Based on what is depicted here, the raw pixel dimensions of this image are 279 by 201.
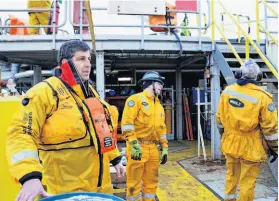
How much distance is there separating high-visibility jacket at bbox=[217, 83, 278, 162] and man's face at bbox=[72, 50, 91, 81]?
7.07ft

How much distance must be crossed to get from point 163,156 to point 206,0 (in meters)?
4.03

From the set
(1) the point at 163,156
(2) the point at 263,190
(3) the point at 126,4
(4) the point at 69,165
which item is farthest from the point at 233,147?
(3) the point at 126,4

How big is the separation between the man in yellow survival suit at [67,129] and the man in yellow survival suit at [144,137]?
1743mm

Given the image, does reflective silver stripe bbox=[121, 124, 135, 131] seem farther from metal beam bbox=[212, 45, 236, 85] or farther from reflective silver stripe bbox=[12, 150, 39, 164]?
metal beam bbox=[212, 45, 236, 85]

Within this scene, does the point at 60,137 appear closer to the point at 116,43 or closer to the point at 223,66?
the point at 116,43

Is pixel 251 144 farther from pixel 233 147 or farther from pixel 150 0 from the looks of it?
pixel 150 0

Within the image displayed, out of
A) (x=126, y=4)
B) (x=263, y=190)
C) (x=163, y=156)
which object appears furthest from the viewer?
(x=126, y=4)

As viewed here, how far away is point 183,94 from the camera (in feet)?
36.1

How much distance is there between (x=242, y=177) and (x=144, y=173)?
133cm

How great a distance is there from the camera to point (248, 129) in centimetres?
361

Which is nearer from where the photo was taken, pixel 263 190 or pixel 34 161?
pixel 34 161

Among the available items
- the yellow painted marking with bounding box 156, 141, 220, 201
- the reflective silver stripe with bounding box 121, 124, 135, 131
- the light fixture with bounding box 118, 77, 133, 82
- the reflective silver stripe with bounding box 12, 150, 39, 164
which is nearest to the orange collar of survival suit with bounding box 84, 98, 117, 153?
the reflective silver stripe with bounding box 12, 150, 39, 164

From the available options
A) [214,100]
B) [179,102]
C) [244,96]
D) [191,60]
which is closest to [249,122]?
[244,96]

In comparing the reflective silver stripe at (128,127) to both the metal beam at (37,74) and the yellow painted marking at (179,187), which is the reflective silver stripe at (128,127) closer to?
the yellow painted marking at (179,187)
